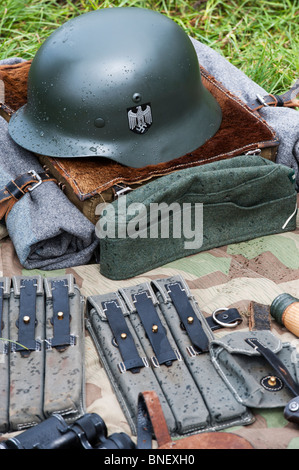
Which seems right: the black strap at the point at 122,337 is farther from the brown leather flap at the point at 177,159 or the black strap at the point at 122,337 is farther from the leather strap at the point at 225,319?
the brown leather flap at the point at 177,159

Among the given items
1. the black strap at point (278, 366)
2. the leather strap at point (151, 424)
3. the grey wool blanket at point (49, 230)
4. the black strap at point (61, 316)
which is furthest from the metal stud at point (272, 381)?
the grey wool blanket at point (49, 230)

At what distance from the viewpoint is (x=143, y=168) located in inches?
106

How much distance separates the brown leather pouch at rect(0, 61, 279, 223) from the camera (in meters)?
2.64

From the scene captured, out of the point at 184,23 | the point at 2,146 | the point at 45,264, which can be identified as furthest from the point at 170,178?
the point at 184,23

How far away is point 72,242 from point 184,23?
2.25 m

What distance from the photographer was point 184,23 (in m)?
4.30

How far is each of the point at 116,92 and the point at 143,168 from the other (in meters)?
0.33

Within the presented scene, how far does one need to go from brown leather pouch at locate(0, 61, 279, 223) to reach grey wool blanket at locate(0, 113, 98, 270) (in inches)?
3.1

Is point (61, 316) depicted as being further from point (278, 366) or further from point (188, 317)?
point (278, 366)

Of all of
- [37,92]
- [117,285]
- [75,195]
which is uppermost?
[37,92]

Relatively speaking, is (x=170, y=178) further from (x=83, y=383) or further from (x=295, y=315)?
(x=83, y=383)

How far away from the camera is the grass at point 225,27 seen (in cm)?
392

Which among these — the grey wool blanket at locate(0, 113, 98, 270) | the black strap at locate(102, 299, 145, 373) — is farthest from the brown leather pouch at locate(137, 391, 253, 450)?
the grey wool blanket at locate(0, 113, 98, 270)
